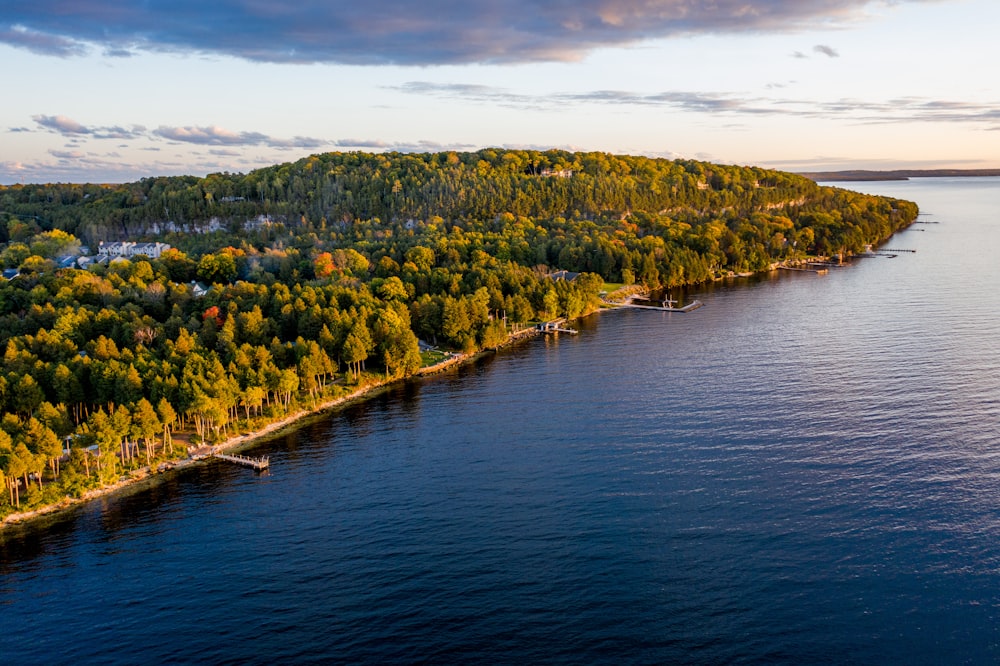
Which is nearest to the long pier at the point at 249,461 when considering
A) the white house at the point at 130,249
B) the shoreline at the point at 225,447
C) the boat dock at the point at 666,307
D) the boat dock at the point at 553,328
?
the shoreline at the point at 225,447

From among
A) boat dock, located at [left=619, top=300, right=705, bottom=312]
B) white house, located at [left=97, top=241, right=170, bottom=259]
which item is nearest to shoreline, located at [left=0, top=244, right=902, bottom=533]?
boat dock, located at [left=619, top=300, right=705, bottom=312]

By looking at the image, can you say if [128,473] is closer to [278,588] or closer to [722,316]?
[278,588]

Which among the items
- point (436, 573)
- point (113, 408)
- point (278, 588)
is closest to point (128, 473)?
point (113, 408)

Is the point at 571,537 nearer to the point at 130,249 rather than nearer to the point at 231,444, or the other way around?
the point at 231,444

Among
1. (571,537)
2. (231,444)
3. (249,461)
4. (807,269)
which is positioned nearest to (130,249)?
(231,444)

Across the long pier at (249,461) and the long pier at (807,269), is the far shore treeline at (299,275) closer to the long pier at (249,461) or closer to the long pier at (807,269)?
the long pier at (249,461)

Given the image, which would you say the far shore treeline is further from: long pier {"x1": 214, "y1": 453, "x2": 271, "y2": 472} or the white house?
the white house
